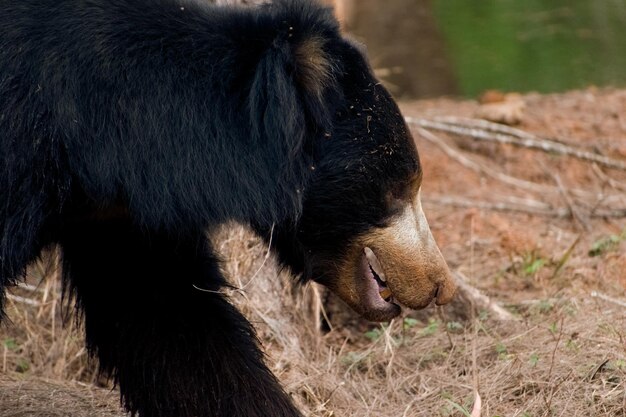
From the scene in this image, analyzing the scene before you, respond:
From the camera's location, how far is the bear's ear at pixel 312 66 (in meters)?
2.97

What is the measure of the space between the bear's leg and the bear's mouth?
1.46ft

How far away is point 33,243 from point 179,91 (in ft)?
1.98

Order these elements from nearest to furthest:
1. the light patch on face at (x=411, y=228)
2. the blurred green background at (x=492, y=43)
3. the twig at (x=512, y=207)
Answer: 1. the light patch on face at (x=411, y=228)
2. the twig at (x=512, y=207)
3. the blurred green background at (x=492, y=43)

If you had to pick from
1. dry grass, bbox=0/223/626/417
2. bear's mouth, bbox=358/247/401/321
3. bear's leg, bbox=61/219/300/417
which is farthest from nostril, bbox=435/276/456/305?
bear's leg, bbox=61/219/300/417

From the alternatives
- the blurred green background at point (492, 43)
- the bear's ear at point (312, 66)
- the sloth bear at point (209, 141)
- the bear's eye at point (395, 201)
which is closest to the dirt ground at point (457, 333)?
the sloth bear at point (209, 141)

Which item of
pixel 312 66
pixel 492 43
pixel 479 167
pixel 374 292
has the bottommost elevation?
A: pixel 492 43

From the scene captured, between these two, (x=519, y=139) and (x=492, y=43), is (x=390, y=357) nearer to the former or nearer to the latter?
(x=519, y=139)

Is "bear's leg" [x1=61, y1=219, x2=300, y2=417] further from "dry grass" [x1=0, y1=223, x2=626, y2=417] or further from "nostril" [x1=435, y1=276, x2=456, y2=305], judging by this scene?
"nostril" [x1=435, y1=276, x2=456, y2=305]

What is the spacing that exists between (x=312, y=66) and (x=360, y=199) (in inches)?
17.1

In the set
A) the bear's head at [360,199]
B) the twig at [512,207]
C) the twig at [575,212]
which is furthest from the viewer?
the twig at [512,207]

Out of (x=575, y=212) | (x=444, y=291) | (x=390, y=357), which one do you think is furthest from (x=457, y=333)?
(x=575, y=212)

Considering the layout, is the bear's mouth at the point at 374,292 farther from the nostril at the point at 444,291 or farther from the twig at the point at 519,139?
the twig at the point at 519,139

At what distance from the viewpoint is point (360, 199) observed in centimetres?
314

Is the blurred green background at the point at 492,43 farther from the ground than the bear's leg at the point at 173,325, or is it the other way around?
the bear's leg at the point at 173,325
